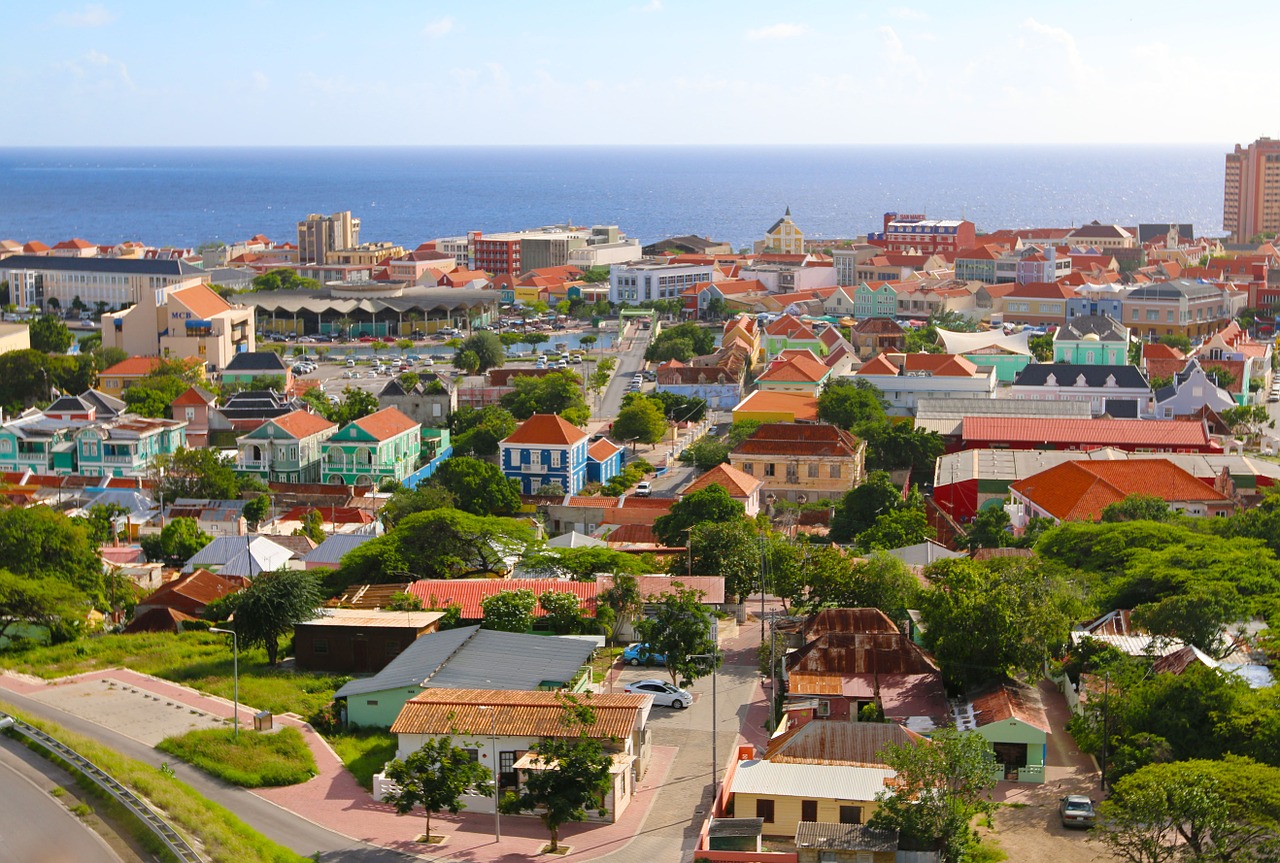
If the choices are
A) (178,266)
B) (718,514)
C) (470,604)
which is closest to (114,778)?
(470,604)

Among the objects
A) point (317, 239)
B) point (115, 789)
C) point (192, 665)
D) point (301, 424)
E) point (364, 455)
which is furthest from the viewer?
point (317, 239)

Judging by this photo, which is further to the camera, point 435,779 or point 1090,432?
point 1090,432

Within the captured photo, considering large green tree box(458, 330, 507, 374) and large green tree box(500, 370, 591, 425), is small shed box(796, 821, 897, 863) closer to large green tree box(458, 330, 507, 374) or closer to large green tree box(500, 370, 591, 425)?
large green tree box(500, 370, 591, 425)

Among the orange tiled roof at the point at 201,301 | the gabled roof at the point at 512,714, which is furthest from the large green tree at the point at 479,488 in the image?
the orange tiled roof at the point at 201,301

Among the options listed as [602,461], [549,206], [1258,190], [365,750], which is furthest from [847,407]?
[549,206]

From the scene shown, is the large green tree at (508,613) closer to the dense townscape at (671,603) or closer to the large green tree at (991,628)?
the dense townscape at (671,603)

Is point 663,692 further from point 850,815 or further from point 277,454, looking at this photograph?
point 277,454
